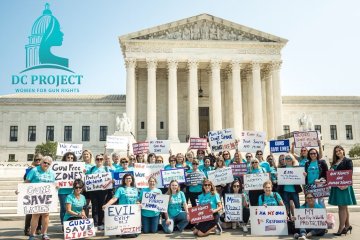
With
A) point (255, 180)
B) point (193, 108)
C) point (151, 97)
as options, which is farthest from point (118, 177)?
point (151, 97)

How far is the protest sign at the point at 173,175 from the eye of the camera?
40.4ft

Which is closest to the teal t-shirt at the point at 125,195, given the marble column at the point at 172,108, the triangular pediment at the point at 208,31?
the marble column at the point at 172,108

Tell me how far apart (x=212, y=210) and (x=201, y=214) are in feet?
1.14

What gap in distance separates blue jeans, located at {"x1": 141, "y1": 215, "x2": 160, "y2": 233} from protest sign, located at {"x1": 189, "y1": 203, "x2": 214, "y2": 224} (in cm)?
118

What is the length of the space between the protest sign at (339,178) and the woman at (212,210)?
3.34m

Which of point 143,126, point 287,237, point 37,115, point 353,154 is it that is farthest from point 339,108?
point 287,237

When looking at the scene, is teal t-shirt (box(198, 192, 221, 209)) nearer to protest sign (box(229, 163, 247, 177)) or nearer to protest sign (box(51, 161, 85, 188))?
protest sign (box(229, 163, 247, 177))

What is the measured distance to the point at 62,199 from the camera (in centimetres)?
1120

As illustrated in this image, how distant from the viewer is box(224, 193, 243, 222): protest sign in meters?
11.3

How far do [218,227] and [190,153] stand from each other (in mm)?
3539

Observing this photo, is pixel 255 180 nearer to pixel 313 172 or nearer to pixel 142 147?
pixel 313 172

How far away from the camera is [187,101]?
48.9 meters

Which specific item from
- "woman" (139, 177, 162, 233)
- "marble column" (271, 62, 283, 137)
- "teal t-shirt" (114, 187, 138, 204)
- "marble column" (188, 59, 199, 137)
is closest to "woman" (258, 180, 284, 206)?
"woman" (139, 177, 162, 233)

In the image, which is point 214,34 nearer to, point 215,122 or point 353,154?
point 215,122
